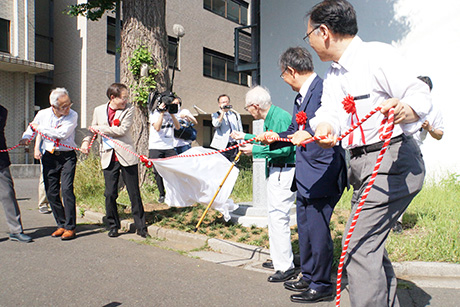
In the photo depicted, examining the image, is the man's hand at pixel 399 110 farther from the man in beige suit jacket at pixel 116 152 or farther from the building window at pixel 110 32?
the building window at pixel 110 32

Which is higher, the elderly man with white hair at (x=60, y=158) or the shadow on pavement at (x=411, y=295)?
the elderly man with white hair at (x=60, y=158)

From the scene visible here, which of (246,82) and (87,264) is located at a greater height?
(246,82)

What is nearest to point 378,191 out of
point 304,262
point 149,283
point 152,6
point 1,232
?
point 304,262

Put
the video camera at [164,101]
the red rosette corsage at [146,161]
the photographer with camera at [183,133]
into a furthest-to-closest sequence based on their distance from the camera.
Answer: the photographer with camera at [183,133], the video camera at [164,101], the red rosette corsage at [146,161]

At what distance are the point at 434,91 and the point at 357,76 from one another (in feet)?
22.7

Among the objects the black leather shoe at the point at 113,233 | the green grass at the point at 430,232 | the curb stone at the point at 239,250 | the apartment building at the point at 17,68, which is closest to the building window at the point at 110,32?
the apartment building at the point at 17,68

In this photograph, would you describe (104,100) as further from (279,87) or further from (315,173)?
(315,173)

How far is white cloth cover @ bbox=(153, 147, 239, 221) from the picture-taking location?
217 inches

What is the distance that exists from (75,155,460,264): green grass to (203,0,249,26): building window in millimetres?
17480

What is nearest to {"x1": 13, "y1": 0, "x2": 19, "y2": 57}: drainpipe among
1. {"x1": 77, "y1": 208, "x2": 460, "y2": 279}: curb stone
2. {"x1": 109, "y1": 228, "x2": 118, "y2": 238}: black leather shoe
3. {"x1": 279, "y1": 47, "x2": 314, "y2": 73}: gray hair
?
{"x1": 77, "y1": 208, "x2": 460, "y2": 279}: curb stone

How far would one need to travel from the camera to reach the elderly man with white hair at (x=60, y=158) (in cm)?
539

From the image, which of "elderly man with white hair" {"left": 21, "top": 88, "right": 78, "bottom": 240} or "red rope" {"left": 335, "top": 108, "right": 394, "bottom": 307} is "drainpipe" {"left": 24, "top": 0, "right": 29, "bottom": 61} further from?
"red rope" {"left": 335, "top": 108, "right": 394, "bottom": 307}

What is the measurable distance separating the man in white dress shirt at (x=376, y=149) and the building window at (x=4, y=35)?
57.5ft

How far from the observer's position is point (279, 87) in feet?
33.8
